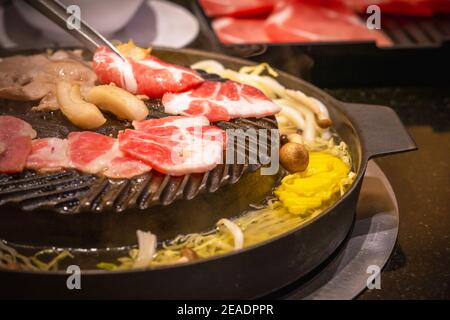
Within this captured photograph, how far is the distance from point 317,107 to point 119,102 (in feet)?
2.96

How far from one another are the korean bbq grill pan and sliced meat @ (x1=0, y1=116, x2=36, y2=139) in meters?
0.21

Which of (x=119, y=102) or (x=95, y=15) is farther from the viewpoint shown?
(x=95, y=15)

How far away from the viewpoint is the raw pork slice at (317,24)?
4.23 m

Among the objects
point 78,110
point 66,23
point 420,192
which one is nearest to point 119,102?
point 78,110

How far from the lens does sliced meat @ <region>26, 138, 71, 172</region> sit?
2.28 m

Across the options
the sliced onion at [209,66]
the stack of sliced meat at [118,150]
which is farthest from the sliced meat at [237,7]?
the stack of sliced meat at [118,150]

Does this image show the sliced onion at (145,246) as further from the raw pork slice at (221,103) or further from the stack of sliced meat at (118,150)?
the raw pork slice at (221,103)

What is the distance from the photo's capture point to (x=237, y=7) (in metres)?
4.49

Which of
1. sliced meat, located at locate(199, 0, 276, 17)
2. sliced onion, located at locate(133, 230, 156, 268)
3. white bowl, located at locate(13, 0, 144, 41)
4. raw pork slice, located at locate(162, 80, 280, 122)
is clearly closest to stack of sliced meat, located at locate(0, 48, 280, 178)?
raw pork slice, located at locate(162, 80, 280, 122)

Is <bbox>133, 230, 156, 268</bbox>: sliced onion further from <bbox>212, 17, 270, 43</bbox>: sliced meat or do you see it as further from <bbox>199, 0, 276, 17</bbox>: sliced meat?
<bbox>199, 0, 276, 17</bbox>: sliced meat

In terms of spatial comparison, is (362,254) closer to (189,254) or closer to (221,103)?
(189,254)

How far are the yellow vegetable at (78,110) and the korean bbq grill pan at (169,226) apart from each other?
0.28 metres
